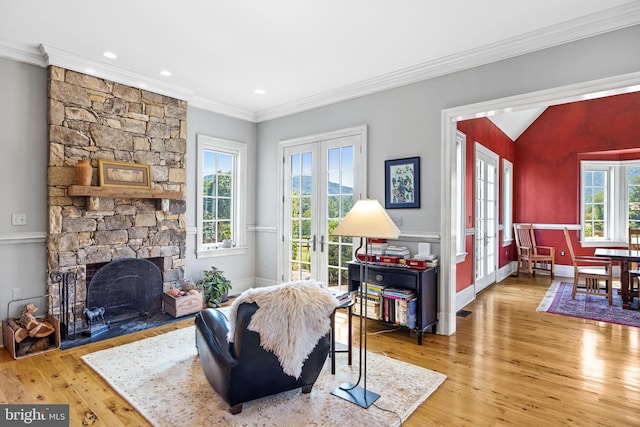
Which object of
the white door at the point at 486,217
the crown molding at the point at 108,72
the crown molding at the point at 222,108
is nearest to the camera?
the crown molding at the point at 108,72

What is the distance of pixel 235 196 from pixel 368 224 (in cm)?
360

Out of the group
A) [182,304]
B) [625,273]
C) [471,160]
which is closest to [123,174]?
[182,304]

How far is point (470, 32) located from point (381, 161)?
1620 millimetres

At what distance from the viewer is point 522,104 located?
3.24 meters

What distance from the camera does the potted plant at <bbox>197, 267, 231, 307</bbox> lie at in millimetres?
4715

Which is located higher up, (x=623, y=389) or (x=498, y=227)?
(x=498, y=227)

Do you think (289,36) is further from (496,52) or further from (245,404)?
(245,404)

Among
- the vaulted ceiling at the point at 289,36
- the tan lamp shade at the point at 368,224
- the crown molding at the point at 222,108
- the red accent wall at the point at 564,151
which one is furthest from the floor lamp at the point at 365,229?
the red accent wall at the point at 564,151

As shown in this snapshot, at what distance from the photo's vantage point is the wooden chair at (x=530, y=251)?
280 inches

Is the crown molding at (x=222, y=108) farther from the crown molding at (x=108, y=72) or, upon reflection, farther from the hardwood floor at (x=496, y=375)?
the hardwood floor at (x=496, y=375)

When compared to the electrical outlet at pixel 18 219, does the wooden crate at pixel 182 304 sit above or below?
below

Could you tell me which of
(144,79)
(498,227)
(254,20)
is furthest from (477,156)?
(144,79)

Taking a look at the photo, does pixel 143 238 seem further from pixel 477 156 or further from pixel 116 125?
pixel 477 156

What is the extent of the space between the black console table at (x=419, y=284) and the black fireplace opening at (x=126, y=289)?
2562 millimetres
